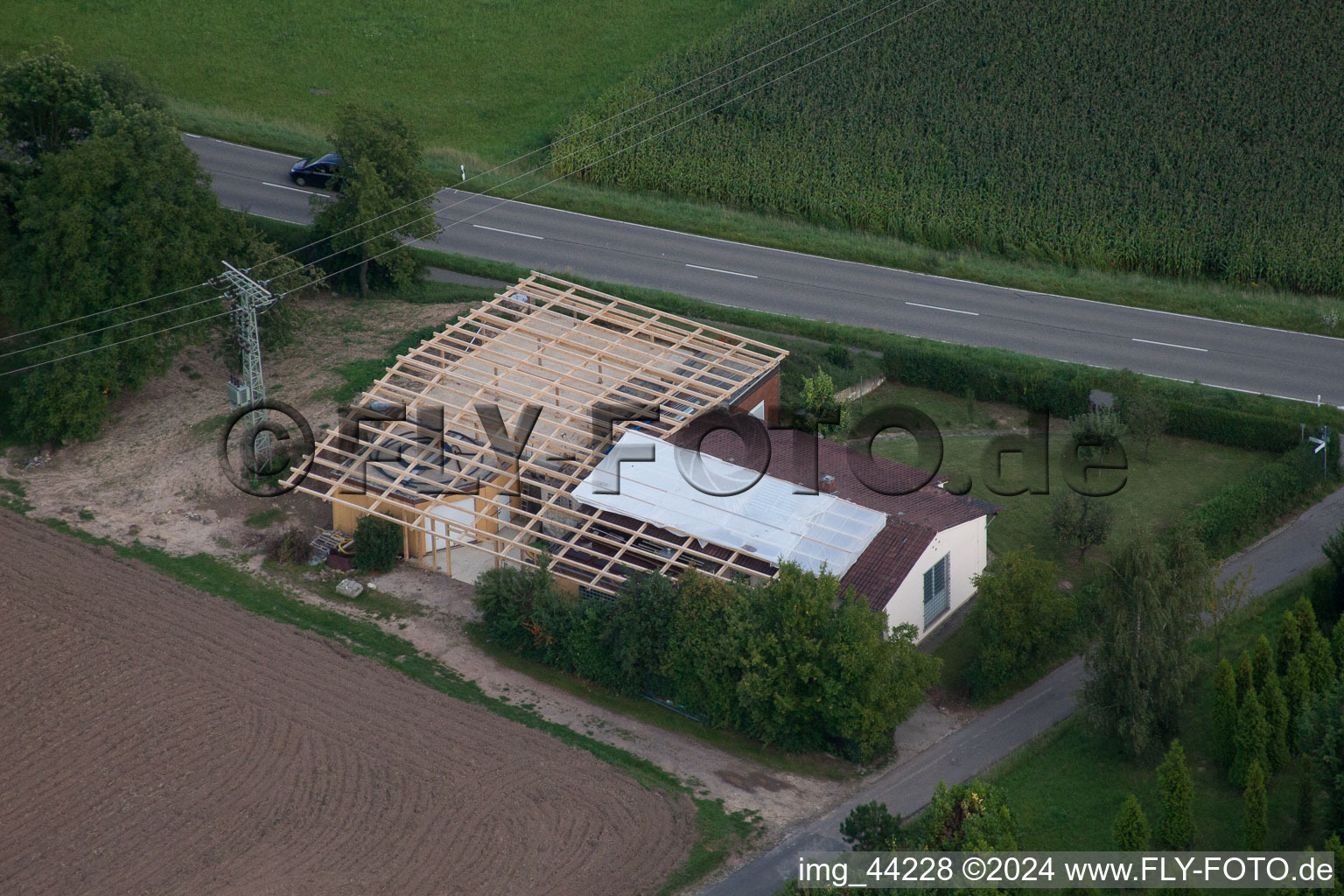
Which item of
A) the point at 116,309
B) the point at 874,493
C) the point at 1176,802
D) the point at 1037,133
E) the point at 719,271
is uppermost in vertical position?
the point at 1037,133

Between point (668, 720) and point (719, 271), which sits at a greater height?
point (719, 271)

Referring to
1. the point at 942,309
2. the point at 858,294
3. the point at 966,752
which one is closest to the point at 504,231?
the point at 858,294

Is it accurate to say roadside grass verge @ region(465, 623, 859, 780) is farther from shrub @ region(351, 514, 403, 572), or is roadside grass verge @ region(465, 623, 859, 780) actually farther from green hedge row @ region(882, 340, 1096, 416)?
green hedge row @ region(882, 340, 1096, 416)

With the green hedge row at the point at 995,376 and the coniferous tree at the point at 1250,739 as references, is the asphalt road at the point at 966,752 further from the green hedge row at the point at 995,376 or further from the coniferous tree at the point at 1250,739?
the green hedge row at the point at 995,376

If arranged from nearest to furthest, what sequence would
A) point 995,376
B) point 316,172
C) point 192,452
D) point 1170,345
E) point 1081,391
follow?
1. point 192,452
2. point 1081,391
3. point 995,376
4. point 1170,345
5. point 316,172

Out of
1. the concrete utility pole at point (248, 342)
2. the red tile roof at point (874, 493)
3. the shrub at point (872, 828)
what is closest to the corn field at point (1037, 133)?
the red tile roof at point (874, 493)

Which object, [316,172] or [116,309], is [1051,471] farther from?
[316,172]

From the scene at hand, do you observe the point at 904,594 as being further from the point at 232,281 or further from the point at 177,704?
the point at 232,281
